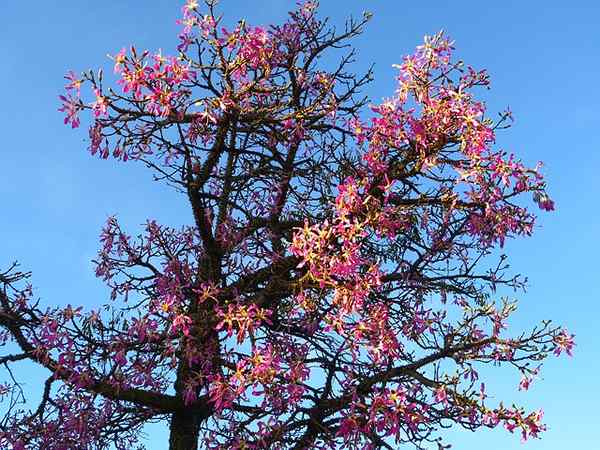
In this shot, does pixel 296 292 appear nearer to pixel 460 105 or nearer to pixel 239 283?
pixel 239 283

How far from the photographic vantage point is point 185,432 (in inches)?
395

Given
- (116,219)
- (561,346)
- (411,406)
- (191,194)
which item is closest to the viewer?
(411,406)

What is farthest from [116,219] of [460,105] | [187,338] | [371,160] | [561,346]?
[561,346]

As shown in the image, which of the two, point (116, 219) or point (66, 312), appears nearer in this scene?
point (66, 312)

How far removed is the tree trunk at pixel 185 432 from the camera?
9.96 metres

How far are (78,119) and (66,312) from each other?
95.4 inches

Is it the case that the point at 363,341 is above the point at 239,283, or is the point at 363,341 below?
below

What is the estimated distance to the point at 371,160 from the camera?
9.58 meters

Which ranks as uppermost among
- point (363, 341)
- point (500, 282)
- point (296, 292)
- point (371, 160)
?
point (371, 160)

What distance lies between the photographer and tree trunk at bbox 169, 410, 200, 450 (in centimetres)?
996

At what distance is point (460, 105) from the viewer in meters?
9.19

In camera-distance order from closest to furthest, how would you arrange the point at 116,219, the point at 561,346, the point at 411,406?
1. the point at 411,406
2. the point at 561,346
3. the point at 116,219

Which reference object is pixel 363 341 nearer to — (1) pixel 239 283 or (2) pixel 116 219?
(1) pixel 239 283

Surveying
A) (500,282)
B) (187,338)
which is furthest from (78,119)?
(500,282)
